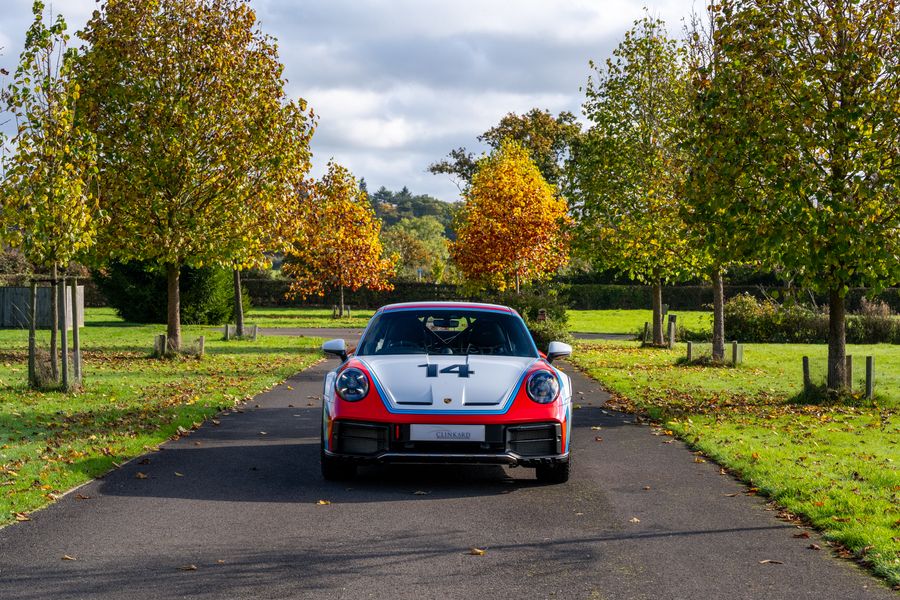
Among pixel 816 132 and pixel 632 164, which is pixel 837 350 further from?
pixel 632 164

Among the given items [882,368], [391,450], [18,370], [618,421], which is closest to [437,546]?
[391,450]

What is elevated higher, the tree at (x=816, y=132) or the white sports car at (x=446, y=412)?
the tree at (x=816, y=132)

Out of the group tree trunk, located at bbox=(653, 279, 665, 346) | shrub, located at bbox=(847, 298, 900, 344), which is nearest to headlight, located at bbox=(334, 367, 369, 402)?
tree trunk, located at bbox=(653, 279, 665, 346)

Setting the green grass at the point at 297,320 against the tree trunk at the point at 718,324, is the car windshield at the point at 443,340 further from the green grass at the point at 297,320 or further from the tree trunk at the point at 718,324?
the green grass at the point at 297,320

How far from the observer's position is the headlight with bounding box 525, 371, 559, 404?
8.64 meters


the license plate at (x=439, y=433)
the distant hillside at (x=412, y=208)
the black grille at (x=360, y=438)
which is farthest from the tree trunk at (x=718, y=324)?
the distant hillside at (x=412, y=208)

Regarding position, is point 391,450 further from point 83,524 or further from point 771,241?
point 771,241

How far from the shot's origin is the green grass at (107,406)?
9172mm

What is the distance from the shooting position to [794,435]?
12.1 m

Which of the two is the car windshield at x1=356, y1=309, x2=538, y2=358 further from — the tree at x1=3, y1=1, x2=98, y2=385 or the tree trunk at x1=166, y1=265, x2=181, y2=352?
the tree trunk at x1=166, y1=265, x2=181, y2=352

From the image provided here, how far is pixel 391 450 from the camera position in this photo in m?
8.32

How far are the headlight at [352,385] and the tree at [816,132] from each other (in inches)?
293

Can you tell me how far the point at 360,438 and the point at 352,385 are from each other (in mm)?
468

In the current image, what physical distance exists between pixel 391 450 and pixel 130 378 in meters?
11.4
